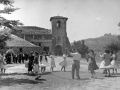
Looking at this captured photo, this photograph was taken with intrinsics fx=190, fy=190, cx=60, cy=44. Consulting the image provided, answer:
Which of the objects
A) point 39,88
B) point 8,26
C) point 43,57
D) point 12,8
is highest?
point 12,8

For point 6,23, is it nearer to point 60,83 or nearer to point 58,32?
point 60,83

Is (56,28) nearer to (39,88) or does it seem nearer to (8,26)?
(8,26)

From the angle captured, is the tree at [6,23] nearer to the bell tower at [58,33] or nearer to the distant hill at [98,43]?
the bell tower at [58,33]

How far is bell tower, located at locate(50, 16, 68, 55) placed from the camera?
188ft

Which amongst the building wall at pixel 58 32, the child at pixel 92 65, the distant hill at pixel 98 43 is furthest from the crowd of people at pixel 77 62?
the distant hill at pixel 98 43

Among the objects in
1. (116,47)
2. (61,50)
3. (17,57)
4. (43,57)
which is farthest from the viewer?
(61,50)

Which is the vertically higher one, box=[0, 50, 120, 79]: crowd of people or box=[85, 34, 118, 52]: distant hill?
box=[85, 34, 118, 52]: distant hill

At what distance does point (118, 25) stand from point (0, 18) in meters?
29.5

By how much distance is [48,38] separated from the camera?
192 feet

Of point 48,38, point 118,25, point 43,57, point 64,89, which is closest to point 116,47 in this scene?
point 118,25

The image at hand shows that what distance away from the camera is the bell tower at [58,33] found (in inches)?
2255


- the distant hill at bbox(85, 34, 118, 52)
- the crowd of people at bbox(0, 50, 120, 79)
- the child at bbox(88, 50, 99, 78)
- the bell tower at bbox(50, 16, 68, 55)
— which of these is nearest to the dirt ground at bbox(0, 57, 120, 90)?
the child at bbox(88, 50, 99, 78)

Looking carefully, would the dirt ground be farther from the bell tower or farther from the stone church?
the bell tower

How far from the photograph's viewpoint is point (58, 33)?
57594 millimetres
